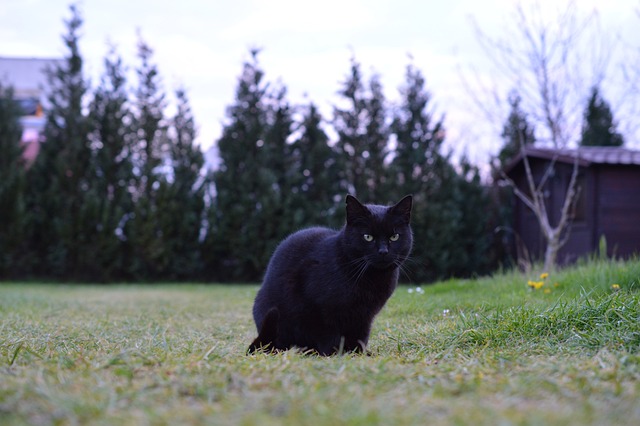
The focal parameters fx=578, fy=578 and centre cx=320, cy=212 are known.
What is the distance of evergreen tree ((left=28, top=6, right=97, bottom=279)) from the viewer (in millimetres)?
12273

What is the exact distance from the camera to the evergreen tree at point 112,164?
1230 centimetres

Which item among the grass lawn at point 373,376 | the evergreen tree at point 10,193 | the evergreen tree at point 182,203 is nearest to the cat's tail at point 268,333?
the grass lawn at point 373,376

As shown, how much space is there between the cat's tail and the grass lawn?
9.2 inches

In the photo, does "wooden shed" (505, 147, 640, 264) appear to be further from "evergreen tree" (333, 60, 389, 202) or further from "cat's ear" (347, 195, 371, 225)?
"cat's ear" (347, 195, 371, 225)

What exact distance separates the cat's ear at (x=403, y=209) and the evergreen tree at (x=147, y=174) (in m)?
9.35

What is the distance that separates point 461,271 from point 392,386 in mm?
11358

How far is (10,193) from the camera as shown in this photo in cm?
1219

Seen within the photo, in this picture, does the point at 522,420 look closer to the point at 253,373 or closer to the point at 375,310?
the point at 253,373

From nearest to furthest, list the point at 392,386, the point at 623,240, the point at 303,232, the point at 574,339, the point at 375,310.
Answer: the point at 392,386 < the point at 574,339 < the point at 375,310 < the point at 303,232 < the point at 623,240

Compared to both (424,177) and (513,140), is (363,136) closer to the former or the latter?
(424,177)

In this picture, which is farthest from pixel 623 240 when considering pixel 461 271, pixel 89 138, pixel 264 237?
pixel 89 138

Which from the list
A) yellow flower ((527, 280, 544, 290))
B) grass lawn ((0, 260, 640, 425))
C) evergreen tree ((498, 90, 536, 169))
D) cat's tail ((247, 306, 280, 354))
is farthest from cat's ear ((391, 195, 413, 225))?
evergreen tree ((498, 90, 536, 169))

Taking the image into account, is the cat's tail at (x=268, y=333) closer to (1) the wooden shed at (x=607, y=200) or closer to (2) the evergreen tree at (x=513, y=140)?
(1) the wooden shed at (x=607, y=200)

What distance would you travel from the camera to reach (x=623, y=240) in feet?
38.9
